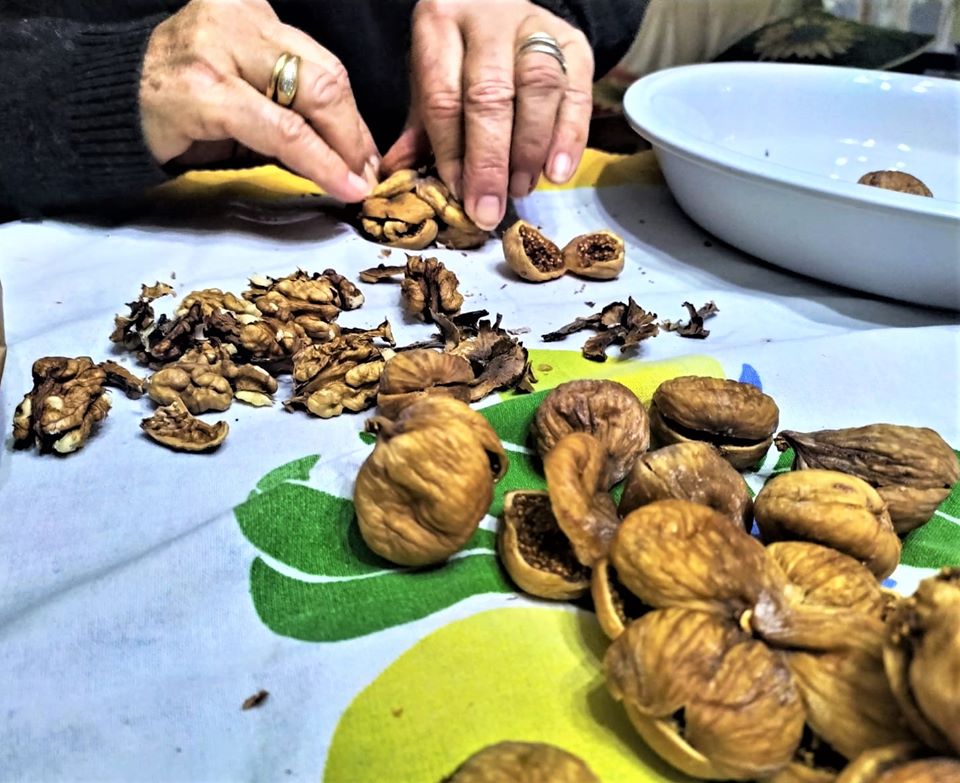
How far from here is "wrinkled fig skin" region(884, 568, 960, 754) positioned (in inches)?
12.7

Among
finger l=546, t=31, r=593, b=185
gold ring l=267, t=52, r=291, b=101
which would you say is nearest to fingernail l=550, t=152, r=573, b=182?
finger l=546, t=31, r=593, b=185

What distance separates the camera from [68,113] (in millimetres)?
871

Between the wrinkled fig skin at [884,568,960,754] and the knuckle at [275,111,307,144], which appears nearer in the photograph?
the wrinkled fig skin at [884,568,960,754]

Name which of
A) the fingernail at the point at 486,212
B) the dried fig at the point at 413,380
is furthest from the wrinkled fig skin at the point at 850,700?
the fingernail at the point at 486,212

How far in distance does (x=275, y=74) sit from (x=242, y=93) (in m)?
0.04

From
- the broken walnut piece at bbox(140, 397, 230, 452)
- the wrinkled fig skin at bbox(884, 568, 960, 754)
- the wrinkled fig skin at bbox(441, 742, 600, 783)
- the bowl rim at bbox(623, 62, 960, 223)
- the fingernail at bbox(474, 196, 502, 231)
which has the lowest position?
the broken walnut piece at bbox(140, 397, 230, 452)

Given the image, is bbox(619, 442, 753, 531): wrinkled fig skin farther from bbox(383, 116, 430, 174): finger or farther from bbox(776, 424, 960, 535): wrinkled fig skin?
bbox(383, 116, 430, 174): finger

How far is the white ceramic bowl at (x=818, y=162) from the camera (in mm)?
769

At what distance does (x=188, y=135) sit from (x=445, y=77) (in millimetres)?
282

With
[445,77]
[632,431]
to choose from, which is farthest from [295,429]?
[445,77]

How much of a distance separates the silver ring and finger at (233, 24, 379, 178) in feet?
0.66

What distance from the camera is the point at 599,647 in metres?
0.45

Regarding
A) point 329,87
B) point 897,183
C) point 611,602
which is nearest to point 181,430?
point 611,602

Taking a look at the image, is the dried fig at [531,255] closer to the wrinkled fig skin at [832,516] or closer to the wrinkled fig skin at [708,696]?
the wrinkled fig skin at [832,516]
